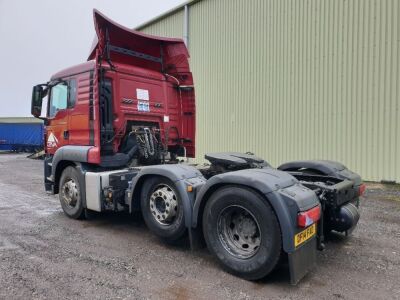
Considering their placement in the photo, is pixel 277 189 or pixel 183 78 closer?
pixel 277 189

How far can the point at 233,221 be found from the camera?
153 inches

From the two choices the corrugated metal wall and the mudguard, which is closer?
the mudguard

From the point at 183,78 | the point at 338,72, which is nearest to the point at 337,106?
the point at 338,72

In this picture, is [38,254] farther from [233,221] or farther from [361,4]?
[361,4]

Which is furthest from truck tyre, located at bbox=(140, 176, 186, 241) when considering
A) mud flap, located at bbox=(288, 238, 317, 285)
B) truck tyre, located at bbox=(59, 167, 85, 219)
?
truck tyre, located at bbox=(59, 167, 85, 219)

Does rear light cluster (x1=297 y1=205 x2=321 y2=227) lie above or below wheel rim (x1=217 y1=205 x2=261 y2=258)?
above

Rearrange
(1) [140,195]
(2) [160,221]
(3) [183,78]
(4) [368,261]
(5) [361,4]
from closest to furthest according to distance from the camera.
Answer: (4) [368,261], (2) [160,221], (1) [140,195], (3) [183,78], (5) [361,4]

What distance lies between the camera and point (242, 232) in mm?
3834

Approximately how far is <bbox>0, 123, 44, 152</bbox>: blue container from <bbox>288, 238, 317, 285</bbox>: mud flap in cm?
2990

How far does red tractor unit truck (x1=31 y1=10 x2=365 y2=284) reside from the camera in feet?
11.5

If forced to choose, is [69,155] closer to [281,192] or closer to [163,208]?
[163,208]

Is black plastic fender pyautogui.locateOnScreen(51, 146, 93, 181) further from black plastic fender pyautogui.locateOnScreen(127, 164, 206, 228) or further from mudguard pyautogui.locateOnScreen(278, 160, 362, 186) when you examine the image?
mudguard pyautogui.locateOnScreen(278, 160, 362, 186)

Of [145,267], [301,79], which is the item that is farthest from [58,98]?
[301,79]

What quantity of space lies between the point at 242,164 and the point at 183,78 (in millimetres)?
2774
